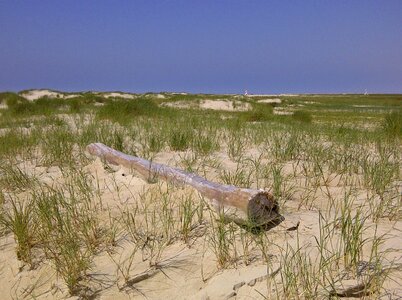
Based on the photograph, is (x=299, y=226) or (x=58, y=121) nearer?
(x=299, y=226)

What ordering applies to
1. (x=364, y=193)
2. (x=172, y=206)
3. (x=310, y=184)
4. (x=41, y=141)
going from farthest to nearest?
1. (x=41, y=141)
2. (x=310, y=184)
3. (x=364, y=193)
4. (x=172, y=206)

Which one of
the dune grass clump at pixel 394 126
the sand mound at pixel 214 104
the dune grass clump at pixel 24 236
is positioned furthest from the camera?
the sand mound at pixel 214 104

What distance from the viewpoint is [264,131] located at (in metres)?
6.31

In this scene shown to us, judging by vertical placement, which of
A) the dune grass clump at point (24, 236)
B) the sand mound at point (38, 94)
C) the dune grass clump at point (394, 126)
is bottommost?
the dune grass clump at point (24, 236)

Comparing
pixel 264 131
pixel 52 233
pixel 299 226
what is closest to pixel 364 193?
pixel 299 226

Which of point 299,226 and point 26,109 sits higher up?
point 26,109

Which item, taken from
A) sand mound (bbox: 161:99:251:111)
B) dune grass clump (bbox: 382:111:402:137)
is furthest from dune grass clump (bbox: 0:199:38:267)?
sand mound (bbox: 161:99:251:111)

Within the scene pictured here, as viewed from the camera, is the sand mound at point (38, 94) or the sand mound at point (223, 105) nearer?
the sand mound at point (223, 105)

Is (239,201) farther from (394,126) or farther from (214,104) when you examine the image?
(214,104)

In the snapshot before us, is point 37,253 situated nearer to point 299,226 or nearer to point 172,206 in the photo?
point 172,206

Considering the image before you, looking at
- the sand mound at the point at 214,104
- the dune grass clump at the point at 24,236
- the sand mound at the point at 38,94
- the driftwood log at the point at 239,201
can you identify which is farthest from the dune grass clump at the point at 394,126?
the sand mound at the point at 38,94

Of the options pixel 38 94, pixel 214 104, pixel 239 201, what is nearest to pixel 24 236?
pixel 239 201

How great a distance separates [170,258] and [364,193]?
1.86m

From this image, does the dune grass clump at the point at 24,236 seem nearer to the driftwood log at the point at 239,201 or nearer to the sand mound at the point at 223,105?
the driftwood log at the point at 239,201
